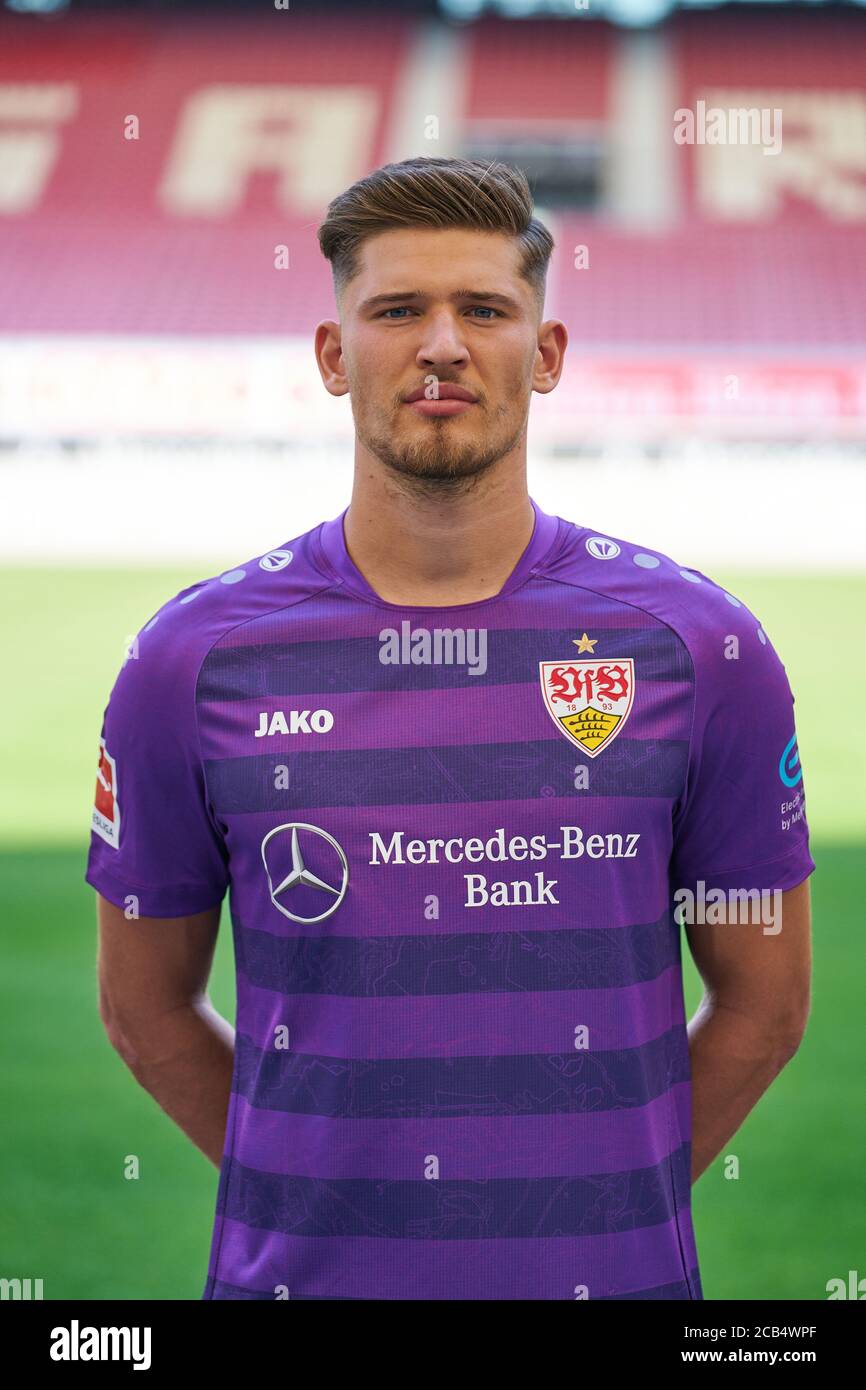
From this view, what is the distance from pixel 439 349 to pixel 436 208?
6.7 inches

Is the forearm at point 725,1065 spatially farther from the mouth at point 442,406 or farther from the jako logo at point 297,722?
the mouth at point 442,406

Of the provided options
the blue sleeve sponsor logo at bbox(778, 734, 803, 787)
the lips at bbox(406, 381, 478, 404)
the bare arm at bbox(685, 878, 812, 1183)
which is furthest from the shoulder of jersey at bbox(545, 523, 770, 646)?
the bare arm at bbox(685, 878, 812, 1183)

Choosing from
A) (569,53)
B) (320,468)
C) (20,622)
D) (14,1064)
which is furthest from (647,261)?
(14,1064)

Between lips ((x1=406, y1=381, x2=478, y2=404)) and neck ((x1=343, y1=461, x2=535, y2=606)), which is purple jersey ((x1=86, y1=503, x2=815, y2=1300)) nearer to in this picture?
neck ((x1=343, y1=461, x2=535, y2=606))

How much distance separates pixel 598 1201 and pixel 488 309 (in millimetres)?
944

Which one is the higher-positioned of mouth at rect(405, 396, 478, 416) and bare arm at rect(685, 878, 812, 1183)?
mouth at rect(405, 396, 478, 416)

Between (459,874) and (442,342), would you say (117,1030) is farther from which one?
(442,342)

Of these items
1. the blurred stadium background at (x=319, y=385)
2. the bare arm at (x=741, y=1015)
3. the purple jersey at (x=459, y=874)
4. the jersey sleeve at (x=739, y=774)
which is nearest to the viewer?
the purple jersey at (x=459, y=874)

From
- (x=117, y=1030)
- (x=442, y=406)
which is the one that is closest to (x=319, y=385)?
(x=117, y=1030)

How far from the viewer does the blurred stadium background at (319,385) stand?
13.6 feet

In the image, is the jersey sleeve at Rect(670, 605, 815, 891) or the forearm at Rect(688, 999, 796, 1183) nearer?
the jersey sleeve at Rect(670, 605, 815, 891)

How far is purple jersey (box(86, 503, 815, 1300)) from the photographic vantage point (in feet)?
5.34
